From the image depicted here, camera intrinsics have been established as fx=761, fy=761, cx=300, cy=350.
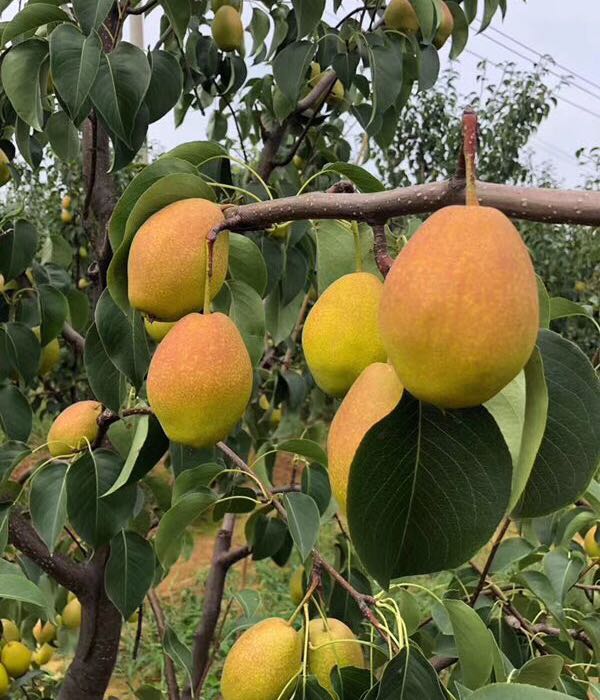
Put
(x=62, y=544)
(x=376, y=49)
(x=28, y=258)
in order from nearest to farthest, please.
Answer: (x=28, y=258) → (x=376, y=49) → (x=62, y=544)

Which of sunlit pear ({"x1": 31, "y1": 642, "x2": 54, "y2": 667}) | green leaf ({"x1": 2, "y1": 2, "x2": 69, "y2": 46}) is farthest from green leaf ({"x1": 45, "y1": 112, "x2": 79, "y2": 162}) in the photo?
sunlit pear ({"x1": 31, "y1": 642, "x2": 54, "y2": 667})

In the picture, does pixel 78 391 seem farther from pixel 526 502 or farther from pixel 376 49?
pixel 526 502

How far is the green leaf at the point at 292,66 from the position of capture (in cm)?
128

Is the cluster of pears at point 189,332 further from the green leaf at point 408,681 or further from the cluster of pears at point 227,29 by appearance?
the cluster of pears at point 227,29

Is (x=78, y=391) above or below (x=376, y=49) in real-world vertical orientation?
below

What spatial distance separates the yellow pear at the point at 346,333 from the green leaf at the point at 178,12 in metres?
0.65

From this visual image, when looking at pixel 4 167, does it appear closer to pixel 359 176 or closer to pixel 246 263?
pixel 246 263

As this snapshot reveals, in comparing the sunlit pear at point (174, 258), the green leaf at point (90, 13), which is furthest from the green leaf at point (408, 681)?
the green leaf at point (90, 13)

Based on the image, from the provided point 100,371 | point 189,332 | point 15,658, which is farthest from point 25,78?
point 15,658

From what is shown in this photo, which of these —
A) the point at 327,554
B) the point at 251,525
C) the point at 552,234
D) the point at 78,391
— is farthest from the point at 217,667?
the point at 552,234

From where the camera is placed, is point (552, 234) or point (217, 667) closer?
point (217, 667)

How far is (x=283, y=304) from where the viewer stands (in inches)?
39.8

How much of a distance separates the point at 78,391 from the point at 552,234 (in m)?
3.38

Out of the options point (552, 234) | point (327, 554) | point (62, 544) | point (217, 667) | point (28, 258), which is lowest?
point (327, 554)
